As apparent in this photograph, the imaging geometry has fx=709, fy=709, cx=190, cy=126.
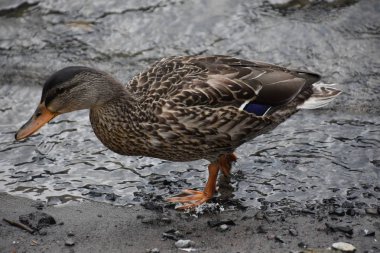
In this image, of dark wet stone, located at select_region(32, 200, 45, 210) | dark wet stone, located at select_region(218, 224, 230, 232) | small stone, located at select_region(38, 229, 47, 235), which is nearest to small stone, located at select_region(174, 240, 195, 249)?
dark wet stone, located at select_region(218, 224, 230, 232)

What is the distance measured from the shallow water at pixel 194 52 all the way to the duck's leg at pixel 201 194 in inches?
7.4

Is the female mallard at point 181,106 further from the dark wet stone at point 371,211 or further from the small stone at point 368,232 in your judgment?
the small stone at point 368,232

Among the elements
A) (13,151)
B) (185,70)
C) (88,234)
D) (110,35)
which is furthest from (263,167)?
(110,35)

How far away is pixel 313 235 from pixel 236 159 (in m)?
1.52

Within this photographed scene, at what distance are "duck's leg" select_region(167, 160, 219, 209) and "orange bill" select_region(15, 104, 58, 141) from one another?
1.29 m

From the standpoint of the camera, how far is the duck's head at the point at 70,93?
5.91 m

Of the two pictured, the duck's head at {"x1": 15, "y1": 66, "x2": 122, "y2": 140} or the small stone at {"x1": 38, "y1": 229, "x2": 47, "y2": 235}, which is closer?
the small stone at {"x1": 38, "y1": 229, "x2": 47, "y2": 235}

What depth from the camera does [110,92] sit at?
622 centimetres

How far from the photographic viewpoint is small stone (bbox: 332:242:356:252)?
526cm

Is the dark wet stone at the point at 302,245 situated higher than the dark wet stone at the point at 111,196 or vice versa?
the dark wet stone at the point at 111,196

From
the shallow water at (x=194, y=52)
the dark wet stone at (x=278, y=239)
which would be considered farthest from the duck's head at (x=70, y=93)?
the dark wet stone at (x=278, y=239)

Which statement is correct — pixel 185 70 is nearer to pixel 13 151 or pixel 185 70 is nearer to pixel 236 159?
pixel 236 159

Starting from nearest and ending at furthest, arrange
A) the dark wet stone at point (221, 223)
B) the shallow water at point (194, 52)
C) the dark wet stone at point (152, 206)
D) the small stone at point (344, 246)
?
the small stone at point (344, 246) → the dark wet stone at point (221, 223) → the dark wet stone at point (152, 206) → the shallow water at point (194, 52)

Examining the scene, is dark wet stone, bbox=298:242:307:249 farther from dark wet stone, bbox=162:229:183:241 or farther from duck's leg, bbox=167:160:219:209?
duck's leg, bbox=167:160:219:209
